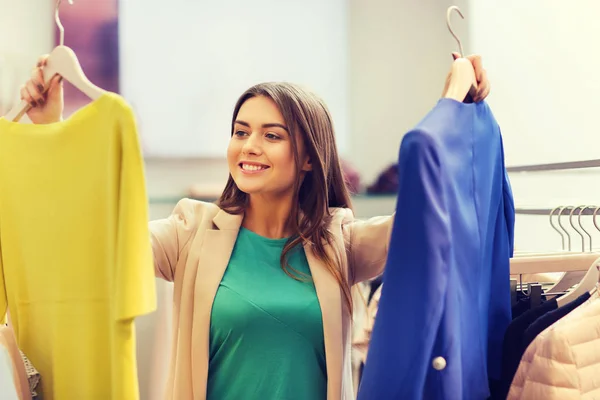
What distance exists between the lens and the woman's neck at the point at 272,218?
57.2 inches

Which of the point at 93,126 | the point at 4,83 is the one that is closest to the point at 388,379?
the point at 93,126

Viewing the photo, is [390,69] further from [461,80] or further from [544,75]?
[461,80]

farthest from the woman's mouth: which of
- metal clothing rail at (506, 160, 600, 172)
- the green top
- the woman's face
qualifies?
metal clothing rail at (506, 160, 600, 172)

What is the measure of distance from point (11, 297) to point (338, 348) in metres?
0.65

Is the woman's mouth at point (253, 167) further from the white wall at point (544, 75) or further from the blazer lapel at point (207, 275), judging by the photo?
the white wall at point (544, 75)

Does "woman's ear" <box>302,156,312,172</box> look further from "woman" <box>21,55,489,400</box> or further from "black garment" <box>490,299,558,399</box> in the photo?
"black garment" <box>490,299,558,399</box>

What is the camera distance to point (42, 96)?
117cm

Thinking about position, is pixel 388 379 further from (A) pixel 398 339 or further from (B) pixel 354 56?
(B) pixel 354 56

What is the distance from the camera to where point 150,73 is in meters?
2.72

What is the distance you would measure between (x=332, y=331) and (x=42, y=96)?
746 millimetres

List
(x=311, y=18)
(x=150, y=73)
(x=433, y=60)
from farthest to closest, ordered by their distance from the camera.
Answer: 1. (x=433, y=60)
2. (x=311, y=18)
3. (x=150, y=73)

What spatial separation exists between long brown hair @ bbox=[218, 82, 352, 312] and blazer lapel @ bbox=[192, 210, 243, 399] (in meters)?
0.06

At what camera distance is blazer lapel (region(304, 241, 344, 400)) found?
132 centimetres

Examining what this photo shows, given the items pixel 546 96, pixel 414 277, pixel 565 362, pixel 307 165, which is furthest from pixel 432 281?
pixel 546 96
